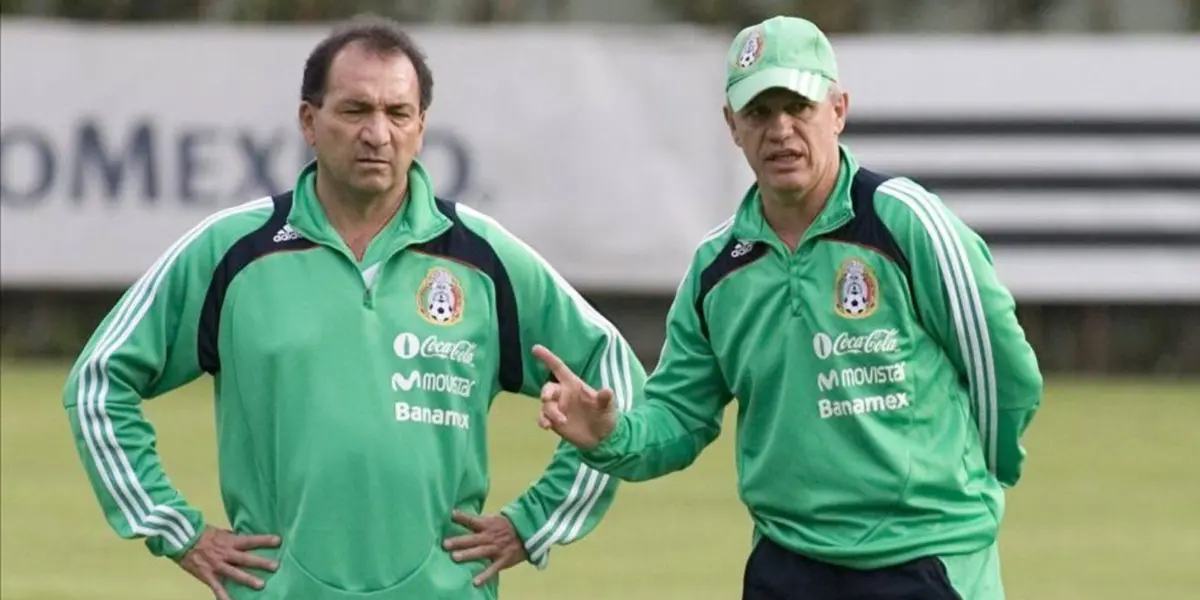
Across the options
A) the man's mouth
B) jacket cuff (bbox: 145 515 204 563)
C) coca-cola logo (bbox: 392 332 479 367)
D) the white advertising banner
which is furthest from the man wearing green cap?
the white advertising banner

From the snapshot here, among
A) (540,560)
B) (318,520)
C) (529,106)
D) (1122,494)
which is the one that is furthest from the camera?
(529,106)

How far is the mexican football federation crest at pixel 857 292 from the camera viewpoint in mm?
5527

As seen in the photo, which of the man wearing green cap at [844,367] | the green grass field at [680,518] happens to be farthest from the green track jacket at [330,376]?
the green grass field at [680,518]

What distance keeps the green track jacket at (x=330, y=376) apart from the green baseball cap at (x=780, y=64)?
603mm

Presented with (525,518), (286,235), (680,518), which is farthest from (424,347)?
(680,518)

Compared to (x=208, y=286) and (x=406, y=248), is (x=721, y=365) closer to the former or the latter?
(x=406, y=248)

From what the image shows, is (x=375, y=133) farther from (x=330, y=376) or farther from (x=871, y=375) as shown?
(x=871, y=375)

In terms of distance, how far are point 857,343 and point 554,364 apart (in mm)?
631

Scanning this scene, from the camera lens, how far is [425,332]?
18.2 feet

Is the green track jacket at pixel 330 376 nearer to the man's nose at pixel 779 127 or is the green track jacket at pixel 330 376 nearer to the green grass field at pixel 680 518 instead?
the man's nose at pixel 779 127

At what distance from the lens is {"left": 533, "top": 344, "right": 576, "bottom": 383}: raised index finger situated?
219 inches

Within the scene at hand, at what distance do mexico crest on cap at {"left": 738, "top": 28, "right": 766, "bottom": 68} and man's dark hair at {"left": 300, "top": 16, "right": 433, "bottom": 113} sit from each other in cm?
67

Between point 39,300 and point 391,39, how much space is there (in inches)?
473

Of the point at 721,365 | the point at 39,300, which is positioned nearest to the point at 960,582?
the point at 721,365
